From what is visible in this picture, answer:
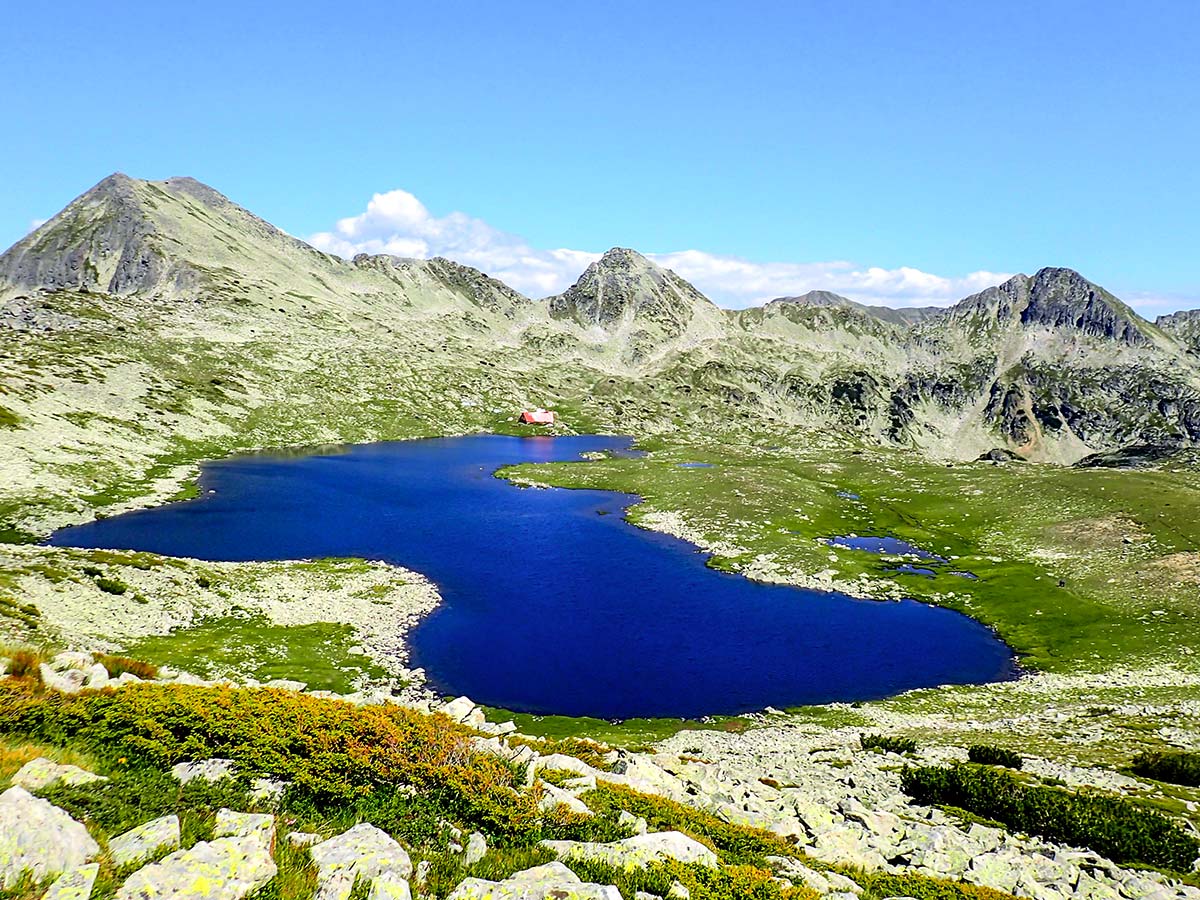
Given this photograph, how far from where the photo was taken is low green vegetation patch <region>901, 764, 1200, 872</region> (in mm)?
23938

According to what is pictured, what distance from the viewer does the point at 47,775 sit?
12.5 meters

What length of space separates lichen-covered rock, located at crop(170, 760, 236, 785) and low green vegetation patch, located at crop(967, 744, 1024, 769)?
3896 cm

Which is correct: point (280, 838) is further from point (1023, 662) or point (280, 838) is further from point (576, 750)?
point (1023, 662)

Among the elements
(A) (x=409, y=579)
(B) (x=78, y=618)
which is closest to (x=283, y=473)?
(A) (x=409, y=579)

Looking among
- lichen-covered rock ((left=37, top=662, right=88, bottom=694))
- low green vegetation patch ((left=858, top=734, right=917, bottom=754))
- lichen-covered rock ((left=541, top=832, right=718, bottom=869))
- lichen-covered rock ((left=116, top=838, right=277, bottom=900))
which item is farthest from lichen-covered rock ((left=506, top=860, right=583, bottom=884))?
low green vegetation patch ((left=858, top=734, right=917, bottom=754))

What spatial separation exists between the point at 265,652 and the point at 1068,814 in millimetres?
58489

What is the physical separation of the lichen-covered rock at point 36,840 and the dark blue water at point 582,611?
4677cm

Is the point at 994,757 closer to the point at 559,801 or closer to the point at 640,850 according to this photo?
the point at 559,801

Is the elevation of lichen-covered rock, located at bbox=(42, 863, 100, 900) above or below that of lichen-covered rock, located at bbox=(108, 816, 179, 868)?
above

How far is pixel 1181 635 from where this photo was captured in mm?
69812

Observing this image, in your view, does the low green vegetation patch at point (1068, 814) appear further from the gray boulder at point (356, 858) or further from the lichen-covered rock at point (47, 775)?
the lichen-covered rock at point (47, 775)

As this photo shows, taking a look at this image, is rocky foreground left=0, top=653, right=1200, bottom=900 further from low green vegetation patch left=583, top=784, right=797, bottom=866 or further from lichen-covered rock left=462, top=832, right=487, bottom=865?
low green vegetation patch left=583, top=784, right=797, bottom=866

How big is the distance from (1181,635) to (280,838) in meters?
90.0

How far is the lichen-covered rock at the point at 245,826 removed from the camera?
12.2 meters
